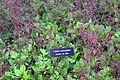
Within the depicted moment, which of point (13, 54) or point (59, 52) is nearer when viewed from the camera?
point (59, 52)

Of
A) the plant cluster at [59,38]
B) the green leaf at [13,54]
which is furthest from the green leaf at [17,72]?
the green leaf at [13,54]

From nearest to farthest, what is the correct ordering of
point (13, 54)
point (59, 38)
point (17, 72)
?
point (17, 72)
point (13, 54)
point (59, 38)

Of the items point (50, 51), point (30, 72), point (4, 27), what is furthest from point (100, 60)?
point (4, 27)

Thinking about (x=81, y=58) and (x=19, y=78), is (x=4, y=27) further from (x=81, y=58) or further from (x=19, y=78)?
(x=81, y=58)

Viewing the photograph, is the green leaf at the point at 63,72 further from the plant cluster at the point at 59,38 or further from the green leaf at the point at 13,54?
the green leaf at the point at 13,54

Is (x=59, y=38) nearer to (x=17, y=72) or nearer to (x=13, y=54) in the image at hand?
(x=13, y=54)

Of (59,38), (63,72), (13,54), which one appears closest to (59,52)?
(63,72)

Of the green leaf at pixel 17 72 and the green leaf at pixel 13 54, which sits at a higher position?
the green leaf at pixel 13 54

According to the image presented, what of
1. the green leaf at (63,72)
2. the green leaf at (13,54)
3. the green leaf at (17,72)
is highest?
the green leaf at (13,54)

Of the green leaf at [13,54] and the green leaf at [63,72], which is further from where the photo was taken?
the green leaf at [13,54]

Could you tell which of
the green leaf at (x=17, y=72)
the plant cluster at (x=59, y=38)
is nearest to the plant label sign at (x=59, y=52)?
the plant cluster at (x=59, y=38)

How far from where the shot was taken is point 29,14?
10.3 ft

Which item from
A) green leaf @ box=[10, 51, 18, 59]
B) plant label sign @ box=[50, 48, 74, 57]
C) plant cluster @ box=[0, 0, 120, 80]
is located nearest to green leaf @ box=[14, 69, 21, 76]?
plant cluster @ box=[0, 0, 120, 80]

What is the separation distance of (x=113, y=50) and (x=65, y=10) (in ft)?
2.69
